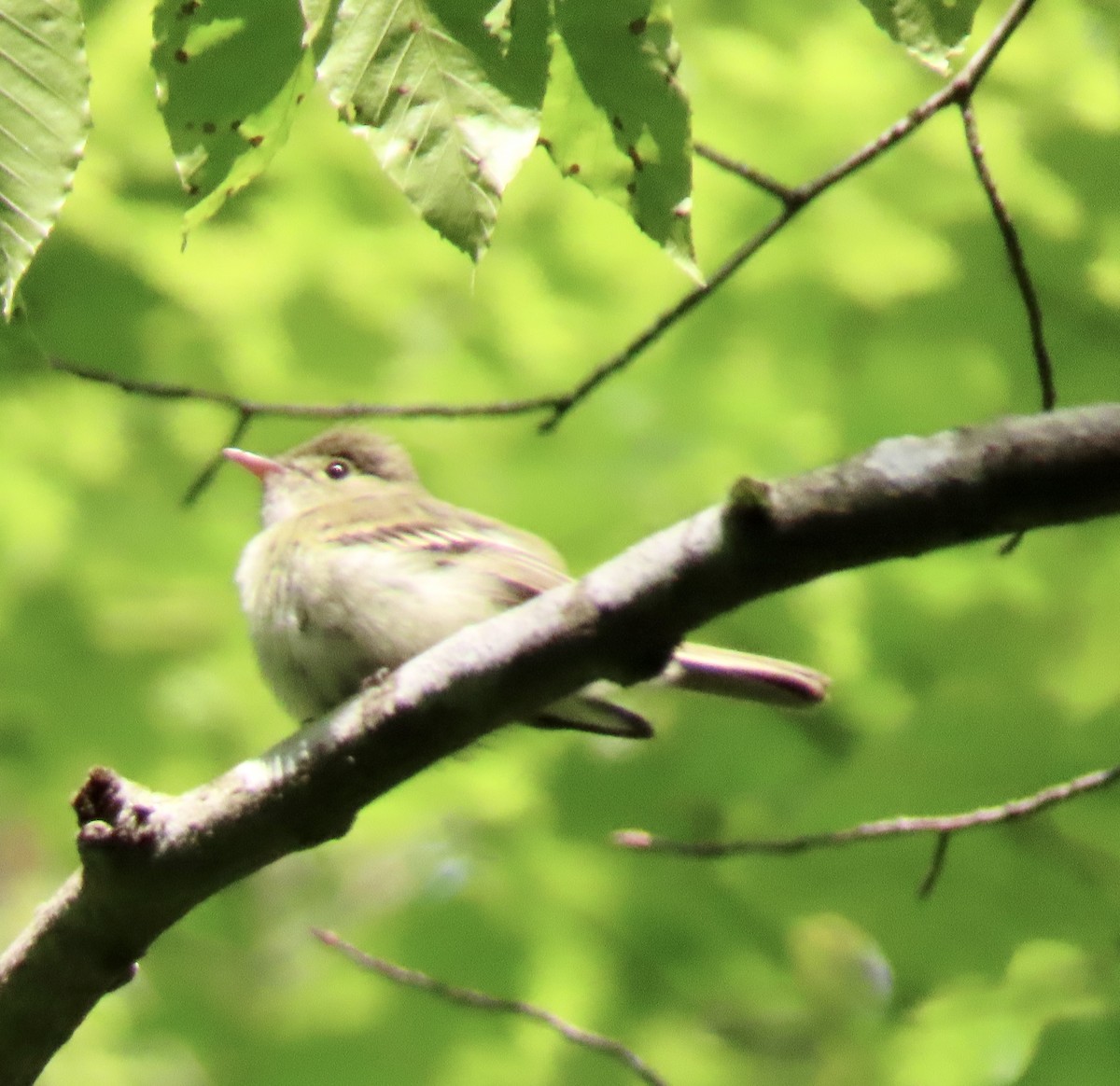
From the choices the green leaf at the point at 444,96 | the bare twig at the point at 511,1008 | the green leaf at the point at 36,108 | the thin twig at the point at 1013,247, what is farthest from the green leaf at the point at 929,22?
the bare twig at the point at 511,1008

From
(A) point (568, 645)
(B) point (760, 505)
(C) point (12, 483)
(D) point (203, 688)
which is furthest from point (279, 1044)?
(B) point (760, 505)

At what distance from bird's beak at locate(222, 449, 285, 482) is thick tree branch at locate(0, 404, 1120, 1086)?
2450mm

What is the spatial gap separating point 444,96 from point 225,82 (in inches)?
13.1

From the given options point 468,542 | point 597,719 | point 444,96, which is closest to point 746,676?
point 597,719

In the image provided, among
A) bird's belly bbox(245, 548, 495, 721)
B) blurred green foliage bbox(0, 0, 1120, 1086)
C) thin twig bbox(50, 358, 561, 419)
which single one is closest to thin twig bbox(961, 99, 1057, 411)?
thin twig bbox(50, 358, 561, 419)

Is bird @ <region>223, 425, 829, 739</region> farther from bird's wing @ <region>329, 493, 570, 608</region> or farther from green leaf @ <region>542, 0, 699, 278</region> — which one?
green leaf @ <region>542, 0, 699, 278</region>

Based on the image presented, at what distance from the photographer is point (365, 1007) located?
513 cm

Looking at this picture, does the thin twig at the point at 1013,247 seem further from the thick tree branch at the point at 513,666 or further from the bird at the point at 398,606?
the bird at the point at 398,606

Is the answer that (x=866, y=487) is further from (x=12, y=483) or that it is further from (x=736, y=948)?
(x=12, y=483)

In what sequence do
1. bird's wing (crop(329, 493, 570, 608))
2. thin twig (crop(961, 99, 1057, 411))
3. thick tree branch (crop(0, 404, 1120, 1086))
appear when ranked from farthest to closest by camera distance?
bird's wing (crop(329, 493, 570, 608))
thin twig (crop(961, 99, 1057, 411))
thick tree branch (crop(0, 404, 1120, 1086))

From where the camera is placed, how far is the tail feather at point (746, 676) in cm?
380

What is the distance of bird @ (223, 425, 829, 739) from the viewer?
3.85 m

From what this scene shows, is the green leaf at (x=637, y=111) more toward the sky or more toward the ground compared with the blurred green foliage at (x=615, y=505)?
more toward the sky

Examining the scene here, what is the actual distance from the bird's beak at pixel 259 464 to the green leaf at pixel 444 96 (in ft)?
9.78
